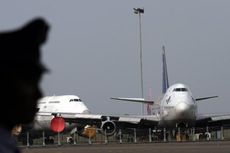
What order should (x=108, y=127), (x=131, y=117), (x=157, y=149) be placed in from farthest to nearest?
(x=131, y=117) → (x=108, y=127) → (x=157, y=149)

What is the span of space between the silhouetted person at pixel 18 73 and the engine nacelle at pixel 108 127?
151 feet

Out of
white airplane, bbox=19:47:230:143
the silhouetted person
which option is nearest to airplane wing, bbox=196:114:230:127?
white airplane, bbox=19:47:230:143

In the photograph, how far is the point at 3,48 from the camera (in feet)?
6.67

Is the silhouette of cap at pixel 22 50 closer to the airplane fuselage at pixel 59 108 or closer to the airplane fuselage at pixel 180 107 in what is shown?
the airplane fuselage at pixel 180 107

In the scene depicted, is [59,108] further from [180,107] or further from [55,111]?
[180,107]

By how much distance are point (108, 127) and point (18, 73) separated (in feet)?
153

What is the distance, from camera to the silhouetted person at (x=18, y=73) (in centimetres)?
202

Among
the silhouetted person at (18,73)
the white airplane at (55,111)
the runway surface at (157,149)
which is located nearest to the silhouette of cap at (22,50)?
the silhouetted person at (18,73)

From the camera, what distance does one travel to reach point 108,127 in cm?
4847

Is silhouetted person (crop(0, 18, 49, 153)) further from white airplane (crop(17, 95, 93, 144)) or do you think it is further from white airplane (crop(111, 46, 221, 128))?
white airplane (crop(17, 95, 93, 144))

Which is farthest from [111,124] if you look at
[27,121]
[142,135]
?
[27,121]

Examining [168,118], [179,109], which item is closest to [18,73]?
[179,109]

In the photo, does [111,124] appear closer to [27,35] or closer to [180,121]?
[180,121]

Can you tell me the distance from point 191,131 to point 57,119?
1070 cm
